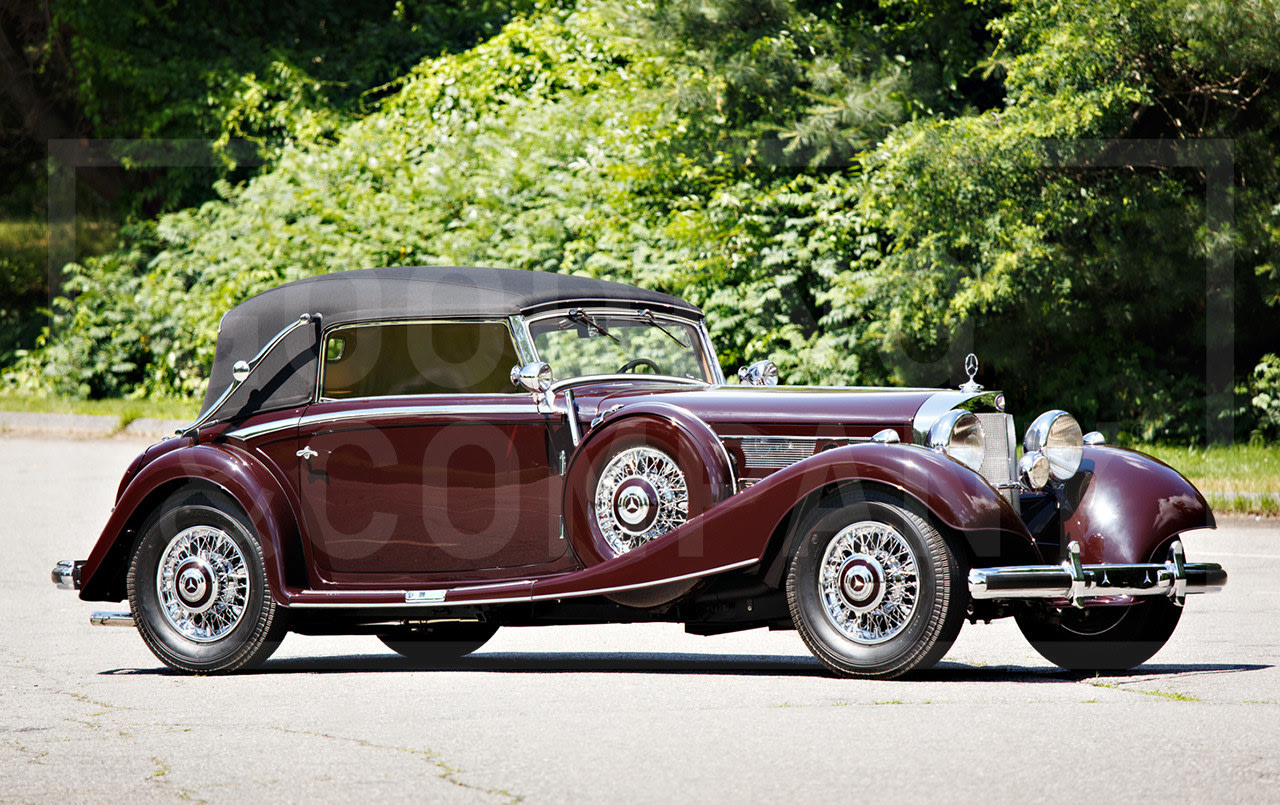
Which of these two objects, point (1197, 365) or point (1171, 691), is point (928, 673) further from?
point (1197, 365)

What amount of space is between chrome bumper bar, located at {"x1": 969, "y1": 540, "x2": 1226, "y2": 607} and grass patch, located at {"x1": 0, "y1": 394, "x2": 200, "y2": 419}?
17.4 meters

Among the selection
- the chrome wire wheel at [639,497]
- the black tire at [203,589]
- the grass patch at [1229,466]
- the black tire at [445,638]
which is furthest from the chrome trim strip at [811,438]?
the grass patch at [1229,466]

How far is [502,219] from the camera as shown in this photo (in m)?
20.4

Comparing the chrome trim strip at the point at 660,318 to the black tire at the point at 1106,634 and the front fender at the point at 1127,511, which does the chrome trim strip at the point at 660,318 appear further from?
the black tire at the point at 1106,634

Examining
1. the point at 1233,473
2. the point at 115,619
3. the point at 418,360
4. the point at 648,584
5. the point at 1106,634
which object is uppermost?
the point at 418,360

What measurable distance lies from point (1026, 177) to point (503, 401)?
10753 mm

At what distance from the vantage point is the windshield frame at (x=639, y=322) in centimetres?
712

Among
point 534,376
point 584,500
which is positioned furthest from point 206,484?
point 584,500

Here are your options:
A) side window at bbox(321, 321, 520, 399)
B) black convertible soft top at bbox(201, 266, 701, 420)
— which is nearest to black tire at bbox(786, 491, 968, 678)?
side window at bbox(321, 321, 520, 399)

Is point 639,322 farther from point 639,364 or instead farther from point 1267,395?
point 1267,395

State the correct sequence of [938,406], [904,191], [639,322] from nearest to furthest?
[938,406]
[639,322]
[904,191]

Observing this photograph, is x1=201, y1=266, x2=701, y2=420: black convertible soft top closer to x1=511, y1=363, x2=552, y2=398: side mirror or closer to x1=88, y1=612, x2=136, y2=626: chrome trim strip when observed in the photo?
x1=511, y1=363, x2=552, y2=398: side mirror

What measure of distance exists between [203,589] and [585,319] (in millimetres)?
2227

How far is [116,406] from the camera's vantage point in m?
23.5
